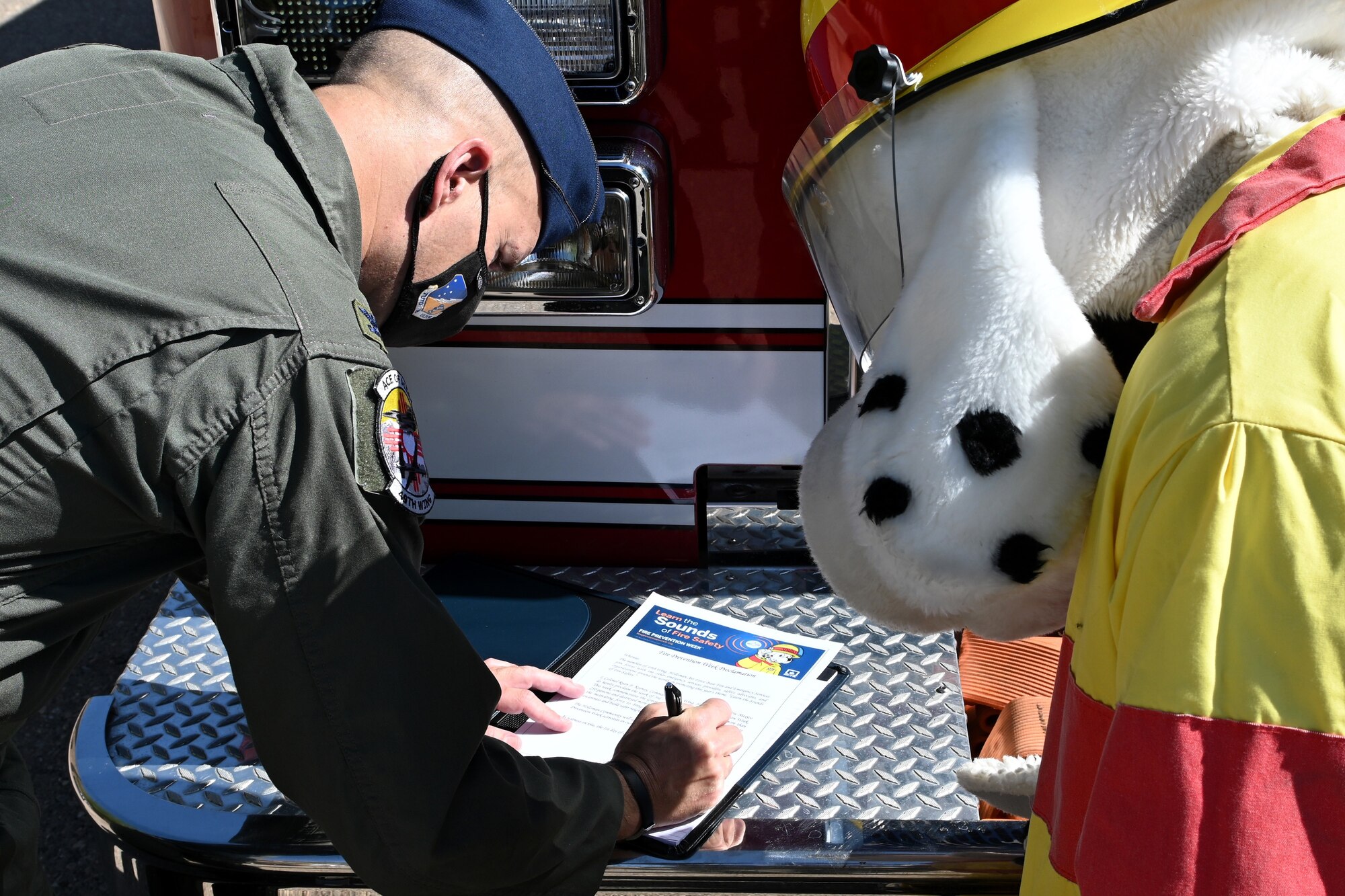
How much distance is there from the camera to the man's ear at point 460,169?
1.34 m

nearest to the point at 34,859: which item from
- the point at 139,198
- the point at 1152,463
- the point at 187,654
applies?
the point at 187,654

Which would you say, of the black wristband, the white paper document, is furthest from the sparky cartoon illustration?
the black wristband

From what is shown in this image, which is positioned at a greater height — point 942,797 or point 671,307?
point 671,307

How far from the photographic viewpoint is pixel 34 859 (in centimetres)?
144

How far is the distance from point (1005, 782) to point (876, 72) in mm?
838

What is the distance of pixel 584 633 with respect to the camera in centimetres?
181

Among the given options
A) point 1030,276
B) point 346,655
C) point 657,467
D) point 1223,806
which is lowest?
point 657,467

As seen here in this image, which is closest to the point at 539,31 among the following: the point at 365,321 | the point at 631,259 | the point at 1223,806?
the point at 631,259

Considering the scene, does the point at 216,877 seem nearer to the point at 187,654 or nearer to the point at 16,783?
the point at 16,783

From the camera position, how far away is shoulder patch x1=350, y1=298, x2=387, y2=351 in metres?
1.10

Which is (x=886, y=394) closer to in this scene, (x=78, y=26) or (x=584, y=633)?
(x=584, y=633)

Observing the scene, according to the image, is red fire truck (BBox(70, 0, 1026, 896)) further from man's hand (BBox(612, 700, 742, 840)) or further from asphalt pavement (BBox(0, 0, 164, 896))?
asphalt pavement (BBox(0, 0, 164, 896))

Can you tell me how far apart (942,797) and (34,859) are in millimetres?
1160

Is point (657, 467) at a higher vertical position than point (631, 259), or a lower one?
lower
